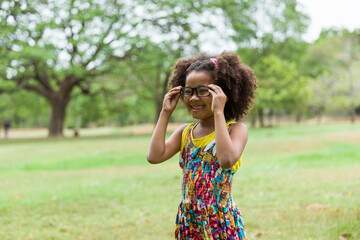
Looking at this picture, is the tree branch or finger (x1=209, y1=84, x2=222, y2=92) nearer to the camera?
finger (x1=209, y1=84, x2=222, y2=92)

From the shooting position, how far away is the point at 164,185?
310 inches

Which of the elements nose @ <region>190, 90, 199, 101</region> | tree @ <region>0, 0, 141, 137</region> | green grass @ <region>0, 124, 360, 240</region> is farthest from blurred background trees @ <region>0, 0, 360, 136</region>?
nose @ <region>190, 90, 199, 101</region>

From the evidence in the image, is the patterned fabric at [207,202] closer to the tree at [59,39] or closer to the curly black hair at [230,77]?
the curly black hair at [230,77]

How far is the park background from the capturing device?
534cm

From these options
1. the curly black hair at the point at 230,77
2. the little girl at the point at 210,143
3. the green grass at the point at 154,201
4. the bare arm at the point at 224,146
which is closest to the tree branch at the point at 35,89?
the green grass at the point at 154,201

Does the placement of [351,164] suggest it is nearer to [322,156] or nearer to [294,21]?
[322,156]

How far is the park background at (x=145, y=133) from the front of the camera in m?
5.34

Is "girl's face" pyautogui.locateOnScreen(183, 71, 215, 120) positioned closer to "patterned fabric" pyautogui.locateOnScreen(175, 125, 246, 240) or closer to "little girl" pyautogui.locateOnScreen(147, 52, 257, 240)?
"little girl" pyautogui.locateOnScreen(147, 52, 257, 240)

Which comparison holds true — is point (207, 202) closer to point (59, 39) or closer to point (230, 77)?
point (230, 77)

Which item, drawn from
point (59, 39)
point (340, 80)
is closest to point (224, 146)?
point (59, 39)

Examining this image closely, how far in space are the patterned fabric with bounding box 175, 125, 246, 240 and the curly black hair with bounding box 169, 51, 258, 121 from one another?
Answer: 0.35 meters

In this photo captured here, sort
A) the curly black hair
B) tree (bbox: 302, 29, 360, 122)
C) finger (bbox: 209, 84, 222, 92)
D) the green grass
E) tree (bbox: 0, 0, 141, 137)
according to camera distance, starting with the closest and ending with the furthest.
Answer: finger (bbox: 209, 84, 222, 92) < the curly black hair < the green grass < tree (bbox: 0, 0, 141, 137) < tree (bbox: 302, 29, 360, 122)

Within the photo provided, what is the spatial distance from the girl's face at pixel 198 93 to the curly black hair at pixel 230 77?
4cm

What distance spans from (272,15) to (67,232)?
33.9m
